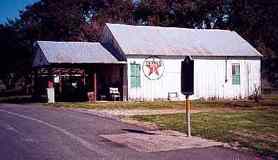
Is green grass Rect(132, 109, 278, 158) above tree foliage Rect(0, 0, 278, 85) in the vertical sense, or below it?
below

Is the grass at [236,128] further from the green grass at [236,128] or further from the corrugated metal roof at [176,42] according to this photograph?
the corrugated metal roof at [176,42]

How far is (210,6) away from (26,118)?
41.8 meters

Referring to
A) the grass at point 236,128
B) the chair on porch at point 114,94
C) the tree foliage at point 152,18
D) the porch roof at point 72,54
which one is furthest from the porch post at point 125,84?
the tree foliage at point 152,18

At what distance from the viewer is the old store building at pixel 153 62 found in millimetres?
32594

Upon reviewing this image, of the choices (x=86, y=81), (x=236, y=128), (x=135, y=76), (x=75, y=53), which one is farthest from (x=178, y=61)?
(x=236, y=128)

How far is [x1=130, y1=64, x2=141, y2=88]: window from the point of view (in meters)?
32.7

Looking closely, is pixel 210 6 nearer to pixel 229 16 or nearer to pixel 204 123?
pixel 229 16

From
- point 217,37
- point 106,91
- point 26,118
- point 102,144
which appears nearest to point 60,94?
point 106,91

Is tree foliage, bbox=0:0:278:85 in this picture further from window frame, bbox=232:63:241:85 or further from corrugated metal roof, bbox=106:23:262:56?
window frame, bbox=232:63:241:85

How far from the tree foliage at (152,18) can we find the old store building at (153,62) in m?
16.6

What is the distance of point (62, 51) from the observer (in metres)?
32.5

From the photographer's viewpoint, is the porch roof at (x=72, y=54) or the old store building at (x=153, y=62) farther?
the old store building at (x=153, y=62)

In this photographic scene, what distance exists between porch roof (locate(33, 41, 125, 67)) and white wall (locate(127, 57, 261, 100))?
1875mm

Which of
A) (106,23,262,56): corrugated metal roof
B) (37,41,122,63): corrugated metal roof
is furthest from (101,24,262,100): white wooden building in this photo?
(37,41,122,63): corrugated metal roof
